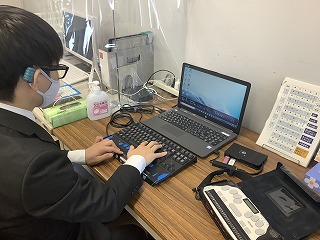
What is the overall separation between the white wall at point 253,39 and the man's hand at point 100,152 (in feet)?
1.98

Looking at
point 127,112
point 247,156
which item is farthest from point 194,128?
point 127,112

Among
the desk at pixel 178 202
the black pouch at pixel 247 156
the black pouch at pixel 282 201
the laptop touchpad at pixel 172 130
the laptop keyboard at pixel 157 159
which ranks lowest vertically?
the desk at pixel 178 202

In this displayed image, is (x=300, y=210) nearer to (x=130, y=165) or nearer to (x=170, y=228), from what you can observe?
(x=170, y=228)

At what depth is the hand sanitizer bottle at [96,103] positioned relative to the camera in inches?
51.1

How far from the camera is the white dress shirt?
798 millimetres

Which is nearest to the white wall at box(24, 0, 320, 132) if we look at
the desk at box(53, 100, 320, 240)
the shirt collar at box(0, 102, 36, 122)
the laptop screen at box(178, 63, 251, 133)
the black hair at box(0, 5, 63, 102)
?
→ the laptop screen at box(178, 63, 251, 133)

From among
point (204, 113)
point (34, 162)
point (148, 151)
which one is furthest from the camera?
point (204, 113)

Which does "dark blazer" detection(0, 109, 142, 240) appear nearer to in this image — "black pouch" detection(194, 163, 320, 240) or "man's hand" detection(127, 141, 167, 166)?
"man's hand" detection(127, 141, 167, 166)

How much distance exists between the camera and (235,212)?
0.77 m

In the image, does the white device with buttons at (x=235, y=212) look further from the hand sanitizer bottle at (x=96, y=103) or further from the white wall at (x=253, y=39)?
the hand sanitizer bottle at (x=96, y=103)

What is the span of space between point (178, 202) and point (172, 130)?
0.40 m

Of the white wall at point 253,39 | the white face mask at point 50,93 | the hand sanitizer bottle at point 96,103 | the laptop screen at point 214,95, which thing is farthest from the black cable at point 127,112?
the white face mask at point 50,93

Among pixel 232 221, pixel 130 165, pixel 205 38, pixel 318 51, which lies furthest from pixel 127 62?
pixel 232 221

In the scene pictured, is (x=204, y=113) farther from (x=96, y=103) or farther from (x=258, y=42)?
(x=96, y=103)
